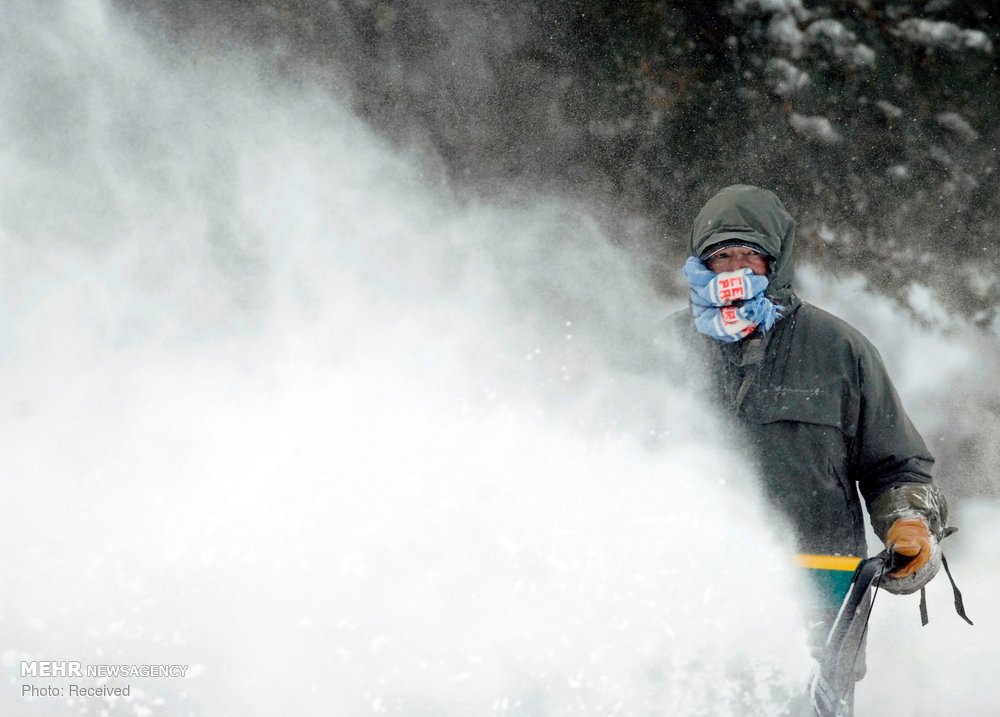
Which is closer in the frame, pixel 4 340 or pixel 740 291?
pixel 740 291

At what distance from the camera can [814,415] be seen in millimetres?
1987

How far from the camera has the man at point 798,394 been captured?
196 centimetres

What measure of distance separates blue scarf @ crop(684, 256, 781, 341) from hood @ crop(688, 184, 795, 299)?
0.20 feet

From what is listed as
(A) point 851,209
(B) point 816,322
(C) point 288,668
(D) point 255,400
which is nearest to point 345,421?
(D) point 255,400

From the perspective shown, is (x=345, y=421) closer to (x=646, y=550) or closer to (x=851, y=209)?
(x=646, y=550)

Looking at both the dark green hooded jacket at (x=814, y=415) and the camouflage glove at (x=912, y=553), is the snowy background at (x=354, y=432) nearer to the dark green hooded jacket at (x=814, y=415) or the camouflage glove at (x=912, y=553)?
the dark green hooded jacket at (x=814, y=415)

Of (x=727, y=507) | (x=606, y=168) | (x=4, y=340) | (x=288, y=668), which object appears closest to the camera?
(x=727, y=507)

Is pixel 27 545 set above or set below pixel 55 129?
below

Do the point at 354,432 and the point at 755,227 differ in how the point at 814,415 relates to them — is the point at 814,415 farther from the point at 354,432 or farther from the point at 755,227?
the point at 354,432

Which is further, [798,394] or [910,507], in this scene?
[798,394]

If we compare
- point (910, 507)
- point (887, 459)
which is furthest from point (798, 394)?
point (910, 507)

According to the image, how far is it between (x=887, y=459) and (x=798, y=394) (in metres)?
0.25

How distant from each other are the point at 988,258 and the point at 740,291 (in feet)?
6.90

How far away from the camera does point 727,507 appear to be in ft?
7.13
